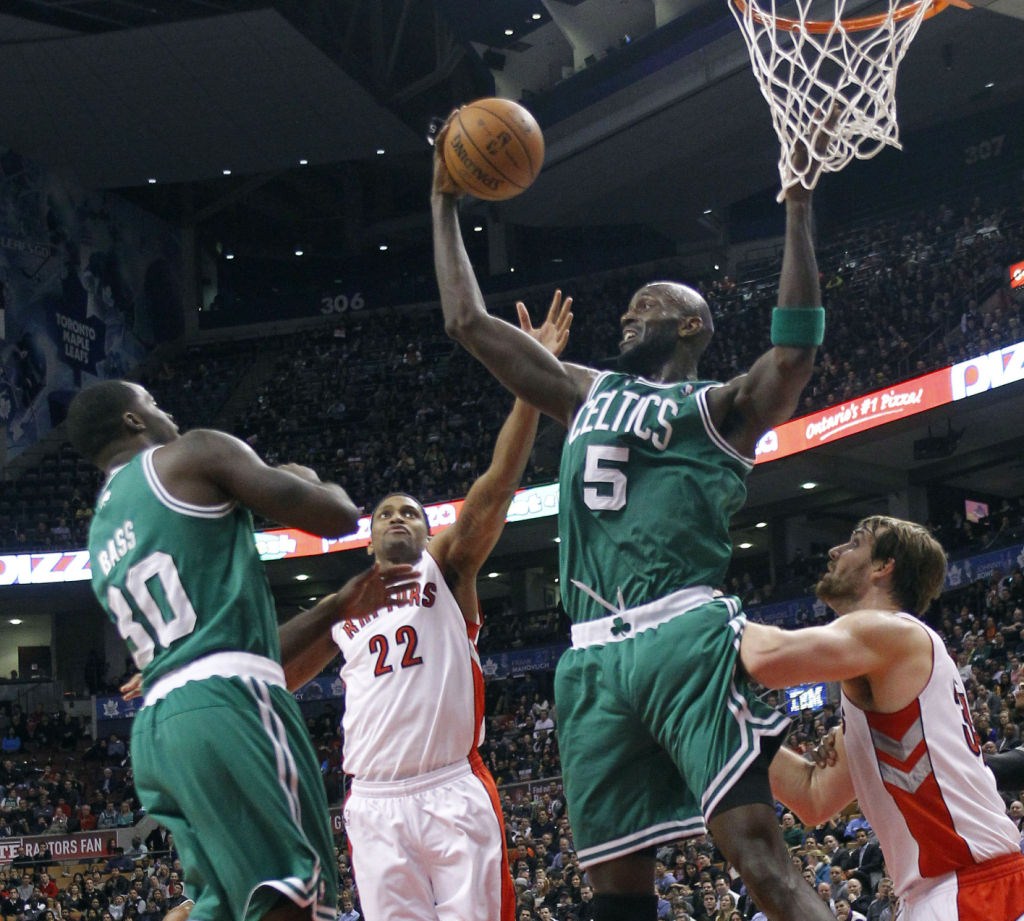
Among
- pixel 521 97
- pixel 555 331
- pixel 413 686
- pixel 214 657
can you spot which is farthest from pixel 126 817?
pixel 214 657

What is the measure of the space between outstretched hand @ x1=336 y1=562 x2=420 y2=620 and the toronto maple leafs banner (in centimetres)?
3044

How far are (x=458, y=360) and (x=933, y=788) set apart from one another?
3079cm

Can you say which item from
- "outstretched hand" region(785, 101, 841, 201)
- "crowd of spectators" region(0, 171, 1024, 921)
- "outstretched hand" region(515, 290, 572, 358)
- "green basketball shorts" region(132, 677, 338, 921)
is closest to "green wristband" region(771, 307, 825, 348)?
"outstretched hand" region(785, 101, 841, 201)

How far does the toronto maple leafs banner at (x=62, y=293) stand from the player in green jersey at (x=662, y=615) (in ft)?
101

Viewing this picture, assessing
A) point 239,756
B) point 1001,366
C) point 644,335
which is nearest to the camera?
point 239,756

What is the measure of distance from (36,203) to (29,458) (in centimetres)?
611

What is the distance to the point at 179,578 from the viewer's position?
3.99 meters

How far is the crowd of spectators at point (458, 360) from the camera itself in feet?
83.1

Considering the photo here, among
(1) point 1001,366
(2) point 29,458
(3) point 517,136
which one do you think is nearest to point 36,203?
(2) point 29,458

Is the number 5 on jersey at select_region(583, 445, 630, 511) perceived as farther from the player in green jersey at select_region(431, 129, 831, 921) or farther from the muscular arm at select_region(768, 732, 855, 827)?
the muscular arm at select_region(768, 732, 855, 827)

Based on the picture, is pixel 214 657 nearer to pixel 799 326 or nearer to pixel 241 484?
pixel 241 484

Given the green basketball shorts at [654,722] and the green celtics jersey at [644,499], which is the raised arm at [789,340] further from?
the green basketball shorts at [654,722]

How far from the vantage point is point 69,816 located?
24766 mm

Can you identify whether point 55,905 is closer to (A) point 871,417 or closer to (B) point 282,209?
(A) point 871,417
